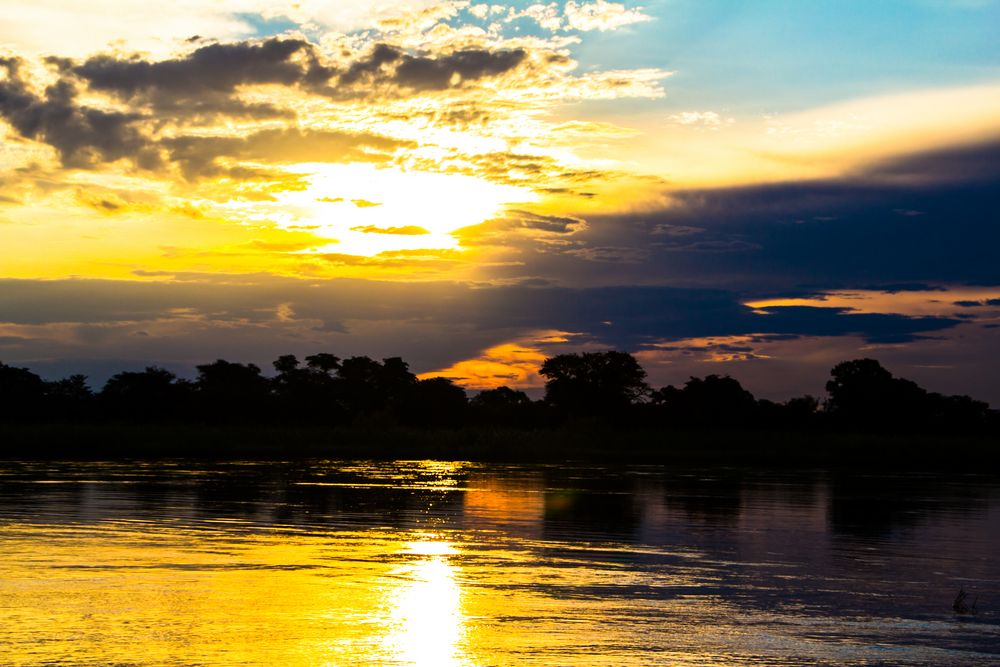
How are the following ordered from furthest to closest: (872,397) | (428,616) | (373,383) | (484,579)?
(373,383) < (872,397) < (484,579) < (428,616)

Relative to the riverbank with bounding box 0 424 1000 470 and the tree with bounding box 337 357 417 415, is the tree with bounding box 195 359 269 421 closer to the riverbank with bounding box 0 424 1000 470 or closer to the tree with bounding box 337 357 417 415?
the tree with bounding box 337 357 417 415

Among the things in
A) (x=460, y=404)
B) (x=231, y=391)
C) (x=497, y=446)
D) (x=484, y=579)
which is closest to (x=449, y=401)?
(x=460, y=404)

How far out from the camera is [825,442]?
72.2m

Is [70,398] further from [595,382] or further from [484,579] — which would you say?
[484,579]

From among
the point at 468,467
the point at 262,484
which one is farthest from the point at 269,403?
the point at 262,484

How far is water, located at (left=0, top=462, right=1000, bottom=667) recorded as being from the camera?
472 inches

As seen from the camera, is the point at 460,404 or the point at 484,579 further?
the point at 460,404

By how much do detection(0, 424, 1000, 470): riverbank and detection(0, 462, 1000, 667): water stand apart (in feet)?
106

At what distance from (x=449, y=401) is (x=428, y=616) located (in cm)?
10054

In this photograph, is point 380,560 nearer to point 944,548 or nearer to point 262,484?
point 944,548

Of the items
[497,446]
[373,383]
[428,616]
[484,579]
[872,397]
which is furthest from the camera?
[373,383]

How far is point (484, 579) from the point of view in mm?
16625

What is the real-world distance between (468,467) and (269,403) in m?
54.1

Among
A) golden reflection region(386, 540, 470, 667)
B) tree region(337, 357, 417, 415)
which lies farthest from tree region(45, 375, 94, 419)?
golden reflection region(386, 540, 470, 667)
